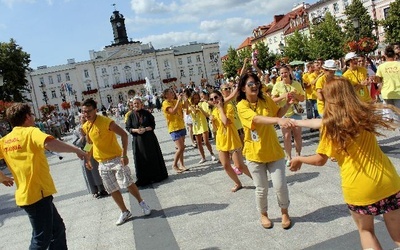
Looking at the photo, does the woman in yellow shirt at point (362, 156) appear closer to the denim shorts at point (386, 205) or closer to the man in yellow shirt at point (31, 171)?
the denim shorts at point (386, 205)

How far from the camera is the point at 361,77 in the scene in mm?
7074

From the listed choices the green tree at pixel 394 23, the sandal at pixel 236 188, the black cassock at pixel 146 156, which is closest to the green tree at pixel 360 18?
the green tree at pixel 394 23

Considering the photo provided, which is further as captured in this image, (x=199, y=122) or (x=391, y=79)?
(x=199, y=122)

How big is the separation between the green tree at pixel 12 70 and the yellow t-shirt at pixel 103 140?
122ft

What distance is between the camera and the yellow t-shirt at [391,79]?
6.71m

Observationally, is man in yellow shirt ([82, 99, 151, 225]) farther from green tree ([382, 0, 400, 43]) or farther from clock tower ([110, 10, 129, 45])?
clock tower ([110, 10, 129, 45])

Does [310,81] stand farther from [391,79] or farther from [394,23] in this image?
[394,23]

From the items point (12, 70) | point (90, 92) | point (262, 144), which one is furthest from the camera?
point (90, 92)

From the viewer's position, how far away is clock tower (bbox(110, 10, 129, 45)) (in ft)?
→ 298

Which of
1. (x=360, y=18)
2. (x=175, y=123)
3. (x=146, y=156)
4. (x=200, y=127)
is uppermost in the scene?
(x=360, y=18)

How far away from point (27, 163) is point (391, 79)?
6037 millimetres

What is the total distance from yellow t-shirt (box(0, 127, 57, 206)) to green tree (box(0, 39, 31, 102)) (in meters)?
38.6

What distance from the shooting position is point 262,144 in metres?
4.34

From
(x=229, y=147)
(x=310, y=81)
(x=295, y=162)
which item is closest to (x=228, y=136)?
(x=229, y=147)
